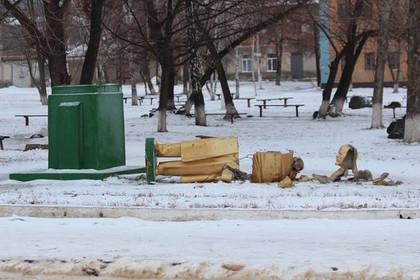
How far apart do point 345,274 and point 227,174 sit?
5814 mm

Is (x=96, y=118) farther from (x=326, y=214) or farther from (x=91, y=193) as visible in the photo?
(x=326, y=214)

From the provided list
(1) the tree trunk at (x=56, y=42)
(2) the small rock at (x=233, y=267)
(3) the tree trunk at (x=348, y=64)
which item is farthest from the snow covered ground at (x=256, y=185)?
(3) the tree trunk at (x=348, y=64)

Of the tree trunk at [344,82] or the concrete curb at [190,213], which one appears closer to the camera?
the concrete curb at [190,213]

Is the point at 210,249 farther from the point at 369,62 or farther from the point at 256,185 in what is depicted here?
the point at 369,62

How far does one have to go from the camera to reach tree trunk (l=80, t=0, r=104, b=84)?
19359 millimetres

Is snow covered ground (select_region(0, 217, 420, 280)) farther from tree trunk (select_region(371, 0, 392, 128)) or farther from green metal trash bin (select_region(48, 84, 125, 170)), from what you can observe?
tree trunk (select_region(371, 0, 392, 128))

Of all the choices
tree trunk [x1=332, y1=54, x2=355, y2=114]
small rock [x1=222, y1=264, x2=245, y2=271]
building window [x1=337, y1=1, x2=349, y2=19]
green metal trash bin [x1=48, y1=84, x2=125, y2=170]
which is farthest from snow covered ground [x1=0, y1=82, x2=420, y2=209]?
tree trunk [x1=332, y1=54, x2=355, y2=114]

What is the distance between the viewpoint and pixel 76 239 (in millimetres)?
7453

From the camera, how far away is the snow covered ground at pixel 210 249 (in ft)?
19.9

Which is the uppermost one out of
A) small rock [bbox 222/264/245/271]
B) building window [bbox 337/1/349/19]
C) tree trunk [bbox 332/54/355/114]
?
building window [bbox 337/1/349/19]

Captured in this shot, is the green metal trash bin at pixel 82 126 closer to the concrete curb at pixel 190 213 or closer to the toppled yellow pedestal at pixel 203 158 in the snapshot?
the toppled yellow pedestal at pixel 203 158

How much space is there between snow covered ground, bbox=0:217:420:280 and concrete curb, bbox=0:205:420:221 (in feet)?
0.62

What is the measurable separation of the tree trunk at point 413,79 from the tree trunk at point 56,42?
9519mm

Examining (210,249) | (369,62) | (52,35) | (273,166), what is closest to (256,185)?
(273,166)
